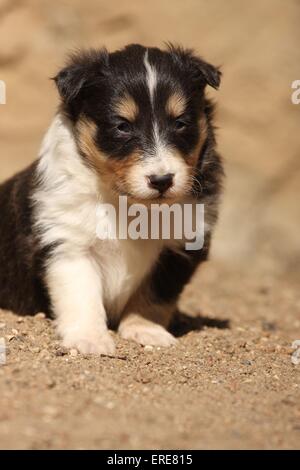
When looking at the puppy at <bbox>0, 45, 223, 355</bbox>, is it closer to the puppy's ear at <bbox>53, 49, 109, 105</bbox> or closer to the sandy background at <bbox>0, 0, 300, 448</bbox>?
the puppy's ear at <bbox>53, 49, 109, 105</bbox>

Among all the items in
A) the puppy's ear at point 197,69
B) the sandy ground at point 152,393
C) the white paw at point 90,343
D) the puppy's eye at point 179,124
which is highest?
the puppy's ear at point 197,69

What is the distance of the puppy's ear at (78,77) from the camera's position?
4.76m

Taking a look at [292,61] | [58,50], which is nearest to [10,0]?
[58,50]

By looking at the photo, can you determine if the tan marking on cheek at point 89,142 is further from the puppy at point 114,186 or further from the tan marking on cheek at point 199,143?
the tan marking on cheek at point 199,143

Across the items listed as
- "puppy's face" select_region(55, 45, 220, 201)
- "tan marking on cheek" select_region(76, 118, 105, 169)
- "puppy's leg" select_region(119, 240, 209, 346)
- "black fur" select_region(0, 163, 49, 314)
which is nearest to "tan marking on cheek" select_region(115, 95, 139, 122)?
"puppy's face" select_region(55, 45, 220, 201)

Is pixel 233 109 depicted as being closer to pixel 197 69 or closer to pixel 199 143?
pixel 197 69

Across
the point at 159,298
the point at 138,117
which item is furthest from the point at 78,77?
the point at 159,298

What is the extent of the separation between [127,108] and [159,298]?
53.0 inches

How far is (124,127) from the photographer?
4.66 meters

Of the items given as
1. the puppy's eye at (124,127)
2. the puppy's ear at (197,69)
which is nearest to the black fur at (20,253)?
the puppy's eye at (124,127)

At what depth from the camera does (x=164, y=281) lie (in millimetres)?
5250

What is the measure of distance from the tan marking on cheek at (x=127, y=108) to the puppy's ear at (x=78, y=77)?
260 mm

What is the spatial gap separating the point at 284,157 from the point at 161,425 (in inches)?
238
